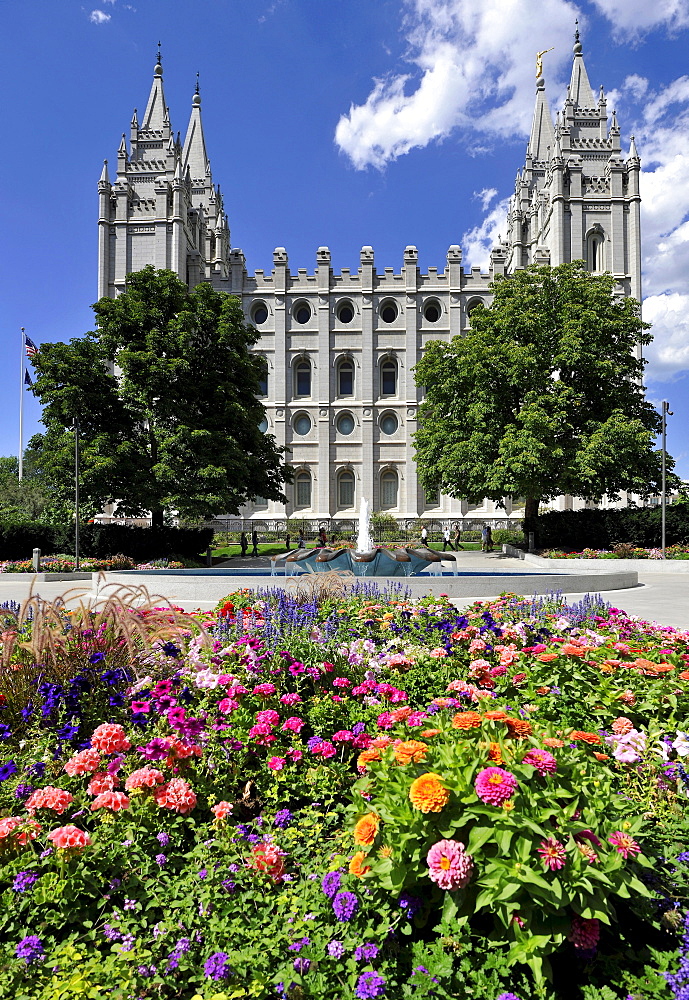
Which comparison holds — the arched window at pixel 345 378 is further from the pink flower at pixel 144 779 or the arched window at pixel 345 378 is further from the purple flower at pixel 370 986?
the purple flower at pixel 370 986

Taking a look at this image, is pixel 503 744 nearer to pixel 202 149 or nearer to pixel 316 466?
pixel 316 466

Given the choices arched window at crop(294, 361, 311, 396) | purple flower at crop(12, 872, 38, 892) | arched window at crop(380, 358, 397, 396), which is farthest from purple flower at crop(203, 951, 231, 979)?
arched window at crop(294, 361, 311, 396)

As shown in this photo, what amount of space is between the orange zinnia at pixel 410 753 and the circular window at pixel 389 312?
170 feet

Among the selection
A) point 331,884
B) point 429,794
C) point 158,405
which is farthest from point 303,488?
point 429,794

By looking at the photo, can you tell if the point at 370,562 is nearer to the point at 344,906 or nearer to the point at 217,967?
the point at 344,906

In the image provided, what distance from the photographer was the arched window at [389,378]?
167 feet

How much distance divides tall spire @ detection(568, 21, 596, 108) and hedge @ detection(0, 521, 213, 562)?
164 ft

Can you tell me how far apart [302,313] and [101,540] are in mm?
32595

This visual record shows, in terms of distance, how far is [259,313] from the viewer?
51.6 m

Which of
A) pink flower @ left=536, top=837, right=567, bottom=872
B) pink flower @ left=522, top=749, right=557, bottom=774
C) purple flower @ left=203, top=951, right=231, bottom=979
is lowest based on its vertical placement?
purple flower @ left=203, top=951, right=231, bottom=979

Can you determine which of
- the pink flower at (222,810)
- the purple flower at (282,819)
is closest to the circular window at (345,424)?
the purple flower at (282,819)

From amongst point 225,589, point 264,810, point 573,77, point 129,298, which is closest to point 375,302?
point 573,77

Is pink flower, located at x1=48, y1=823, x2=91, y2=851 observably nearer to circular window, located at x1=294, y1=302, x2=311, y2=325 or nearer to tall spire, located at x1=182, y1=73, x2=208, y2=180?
circular window, located at x1=294, y1=302, x2=311, y2=325

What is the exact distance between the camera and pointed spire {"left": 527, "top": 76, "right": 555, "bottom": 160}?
60.0 m
